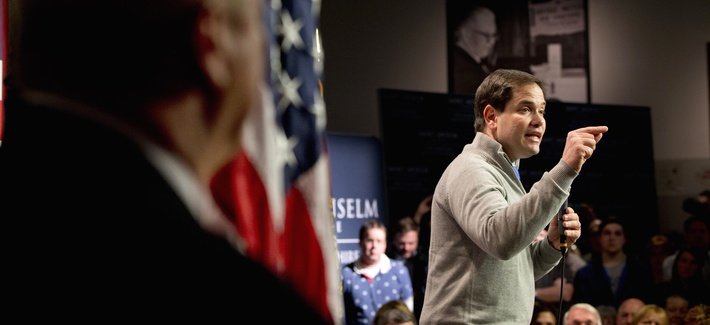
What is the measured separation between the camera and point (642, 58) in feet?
28.8

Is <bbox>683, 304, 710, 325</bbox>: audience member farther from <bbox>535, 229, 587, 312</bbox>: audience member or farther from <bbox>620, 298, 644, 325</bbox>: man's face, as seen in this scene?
<bbox>535, 229, 587, 312</bbox>: audience member

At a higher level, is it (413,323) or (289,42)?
(289,42)

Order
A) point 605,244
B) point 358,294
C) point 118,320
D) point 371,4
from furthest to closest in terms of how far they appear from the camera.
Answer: point 371,4 < point 605,244 < point 358,294 < point 118,320

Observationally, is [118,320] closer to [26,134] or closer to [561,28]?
[26,134]

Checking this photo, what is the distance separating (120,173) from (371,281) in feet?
16.1

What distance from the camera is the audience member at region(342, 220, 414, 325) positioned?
203 inches

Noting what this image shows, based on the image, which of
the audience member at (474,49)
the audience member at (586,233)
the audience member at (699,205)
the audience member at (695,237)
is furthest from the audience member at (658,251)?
the audience member at (474,49)

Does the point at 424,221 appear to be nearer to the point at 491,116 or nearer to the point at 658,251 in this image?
the point at 658,251

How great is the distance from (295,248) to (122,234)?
0.45 feet

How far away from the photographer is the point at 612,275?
6492mm

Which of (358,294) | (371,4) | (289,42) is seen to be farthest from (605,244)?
(289,42)

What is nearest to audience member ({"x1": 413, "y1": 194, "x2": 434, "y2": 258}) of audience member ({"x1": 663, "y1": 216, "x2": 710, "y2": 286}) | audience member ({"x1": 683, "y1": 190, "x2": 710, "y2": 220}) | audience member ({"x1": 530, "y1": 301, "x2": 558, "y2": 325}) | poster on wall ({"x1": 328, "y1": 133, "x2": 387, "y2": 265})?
poster on wall ({"x1": 328, "y1": 133, "x2": 387, "y2": 265})

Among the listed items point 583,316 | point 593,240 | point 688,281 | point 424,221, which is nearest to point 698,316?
point 583,316

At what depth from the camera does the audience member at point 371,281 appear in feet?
16.9
